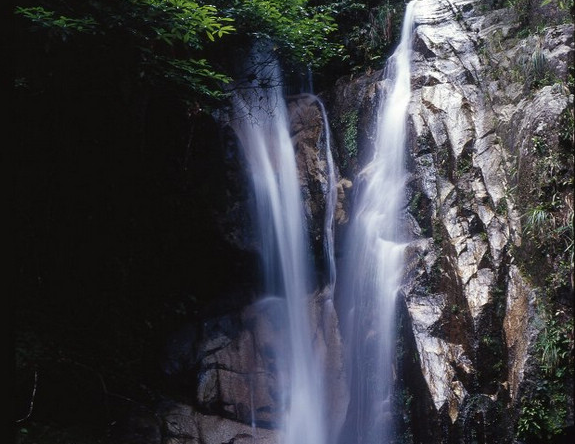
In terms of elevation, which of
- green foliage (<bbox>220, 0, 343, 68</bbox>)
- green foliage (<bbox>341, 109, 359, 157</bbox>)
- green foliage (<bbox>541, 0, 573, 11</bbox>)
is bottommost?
green foliage (<bbox>341, 109, 359, 157</bbox>)

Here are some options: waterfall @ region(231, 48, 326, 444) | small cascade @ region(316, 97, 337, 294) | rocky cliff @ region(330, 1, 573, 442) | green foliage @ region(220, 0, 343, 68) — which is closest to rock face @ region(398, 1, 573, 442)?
rocky cliff @ region(330, 1, 573, 442)

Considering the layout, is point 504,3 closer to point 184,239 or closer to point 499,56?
point 499,56

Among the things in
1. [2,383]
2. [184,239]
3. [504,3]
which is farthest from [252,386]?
[504,3]

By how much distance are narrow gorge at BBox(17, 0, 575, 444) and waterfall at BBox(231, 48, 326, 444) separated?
0.04m

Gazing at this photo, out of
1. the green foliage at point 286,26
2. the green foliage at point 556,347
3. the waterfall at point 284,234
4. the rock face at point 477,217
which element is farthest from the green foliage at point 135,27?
the green foliage at point 556,347

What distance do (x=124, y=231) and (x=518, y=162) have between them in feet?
19.7

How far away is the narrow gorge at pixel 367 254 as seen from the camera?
5.49 metres

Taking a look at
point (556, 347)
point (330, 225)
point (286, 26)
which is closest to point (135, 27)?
point (286, 26)

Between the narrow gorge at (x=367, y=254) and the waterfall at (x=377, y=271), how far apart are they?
1.3 inches

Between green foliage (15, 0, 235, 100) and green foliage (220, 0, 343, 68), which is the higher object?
green foliage (220, 0, 343, 68)

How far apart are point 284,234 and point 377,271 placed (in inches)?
76.2

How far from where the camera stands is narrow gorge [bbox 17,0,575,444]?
5.49m

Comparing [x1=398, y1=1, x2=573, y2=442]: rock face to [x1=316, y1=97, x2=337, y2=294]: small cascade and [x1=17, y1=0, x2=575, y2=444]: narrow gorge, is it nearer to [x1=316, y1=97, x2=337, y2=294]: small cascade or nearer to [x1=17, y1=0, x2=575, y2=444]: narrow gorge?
[x1=17, y1=0, x2=575, y2=444]: narrow gorge

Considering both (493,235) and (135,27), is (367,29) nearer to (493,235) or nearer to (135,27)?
(135,27)
